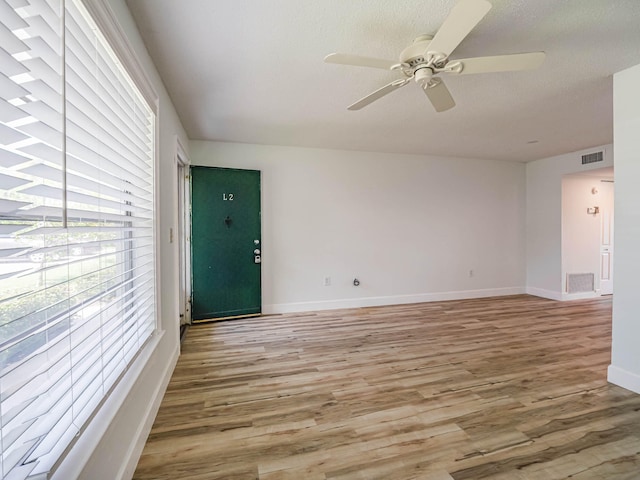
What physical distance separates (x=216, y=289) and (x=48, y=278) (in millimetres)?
3192

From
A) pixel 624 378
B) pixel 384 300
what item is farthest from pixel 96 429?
pixel 384 300

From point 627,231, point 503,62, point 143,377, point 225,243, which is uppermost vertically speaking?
point 503,62

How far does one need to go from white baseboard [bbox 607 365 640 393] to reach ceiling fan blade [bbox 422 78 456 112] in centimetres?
245

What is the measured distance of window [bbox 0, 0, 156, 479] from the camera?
0.72 metres

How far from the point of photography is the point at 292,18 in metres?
1.67

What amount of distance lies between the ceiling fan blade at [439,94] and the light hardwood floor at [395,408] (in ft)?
7.10

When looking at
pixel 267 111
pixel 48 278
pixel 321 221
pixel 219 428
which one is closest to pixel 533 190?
pixel 321 221

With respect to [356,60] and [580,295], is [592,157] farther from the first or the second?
[356,60]

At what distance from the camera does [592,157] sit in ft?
14.3

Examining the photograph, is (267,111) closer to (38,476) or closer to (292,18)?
(292,18)

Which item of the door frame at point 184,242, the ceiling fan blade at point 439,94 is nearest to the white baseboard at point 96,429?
the door frame at point 184,242

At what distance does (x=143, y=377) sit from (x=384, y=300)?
145 inches

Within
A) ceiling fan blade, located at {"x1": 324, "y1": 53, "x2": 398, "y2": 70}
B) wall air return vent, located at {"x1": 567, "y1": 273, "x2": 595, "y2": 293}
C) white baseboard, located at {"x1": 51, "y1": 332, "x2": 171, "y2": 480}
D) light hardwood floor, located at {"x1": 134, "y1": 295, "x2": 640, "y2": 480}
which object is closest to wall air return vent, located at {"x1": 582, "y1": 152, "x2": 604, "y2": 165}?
wall air return vent, located at {"x1": 567, "y1": 273, "x2": 595, "y2": 293}

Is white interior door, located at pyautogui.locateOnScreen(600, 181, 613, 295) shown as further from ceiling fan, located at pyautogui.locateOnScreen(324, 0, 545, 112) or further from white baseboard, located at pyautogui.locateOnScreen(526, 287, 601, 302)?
ceiling fan, located at pyautogui.locateOnScreen(324, 0, 545, 112)
